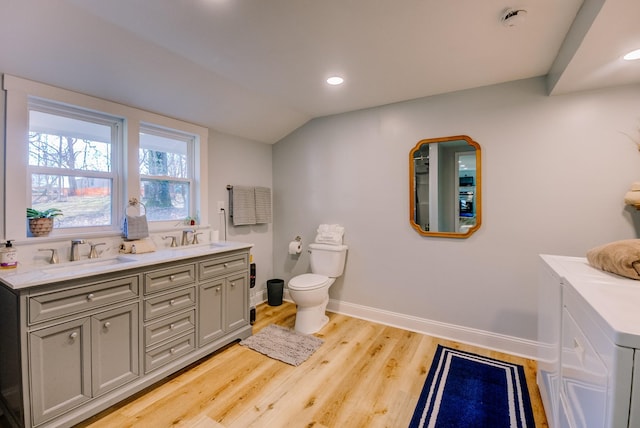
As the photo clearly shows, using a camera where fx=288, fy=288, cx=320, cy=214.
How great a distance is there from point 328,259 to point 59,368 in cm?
219

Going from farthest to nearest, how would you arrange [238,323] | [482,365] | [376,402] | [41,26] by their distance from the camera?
[238,323], [482,365], [376,402], [41,26]

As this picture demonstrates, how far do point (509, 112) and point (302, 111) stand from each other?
1.96 meters

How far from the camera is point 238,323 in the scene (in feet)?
8.48

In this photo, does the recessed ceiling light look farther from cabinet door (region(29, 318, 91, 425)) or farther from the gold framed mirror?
cabinet door (region(29, 318, 91, 425))

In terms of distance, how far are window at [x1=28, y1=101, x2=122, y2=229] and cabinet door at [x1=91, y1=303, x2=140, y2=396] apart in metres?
0.86

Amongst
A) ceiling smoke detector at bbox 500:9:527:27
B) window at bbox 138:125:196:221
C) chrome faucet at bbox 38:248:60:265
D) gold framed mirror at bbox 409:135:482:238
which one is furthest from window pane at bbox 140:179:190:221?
ceiling smoke detector at bbox 500:9:527:27

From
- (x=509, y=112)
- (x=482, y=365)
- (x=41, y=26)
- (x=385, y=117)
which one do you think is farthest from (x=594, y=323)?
(x=41, y=26)

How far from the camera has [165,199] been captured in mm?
2742

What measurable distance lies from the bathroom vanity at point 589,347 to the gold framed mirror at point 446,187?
3.05 ft

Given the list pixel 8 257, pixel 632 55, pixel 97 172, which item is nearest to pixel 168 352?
pixel 8 257

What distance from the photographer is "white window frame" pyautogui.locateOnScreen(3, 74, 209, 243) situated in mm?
1751

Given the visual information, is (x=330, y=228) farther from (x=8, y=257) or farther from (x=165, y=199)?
(x=8, y=257)

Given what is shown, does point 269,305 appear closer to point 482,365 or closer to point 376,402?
point 376,402

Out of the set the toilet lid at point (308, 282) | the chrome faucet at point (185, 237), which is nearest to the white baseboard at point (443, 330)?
the toilet lid at point (308, 282)
